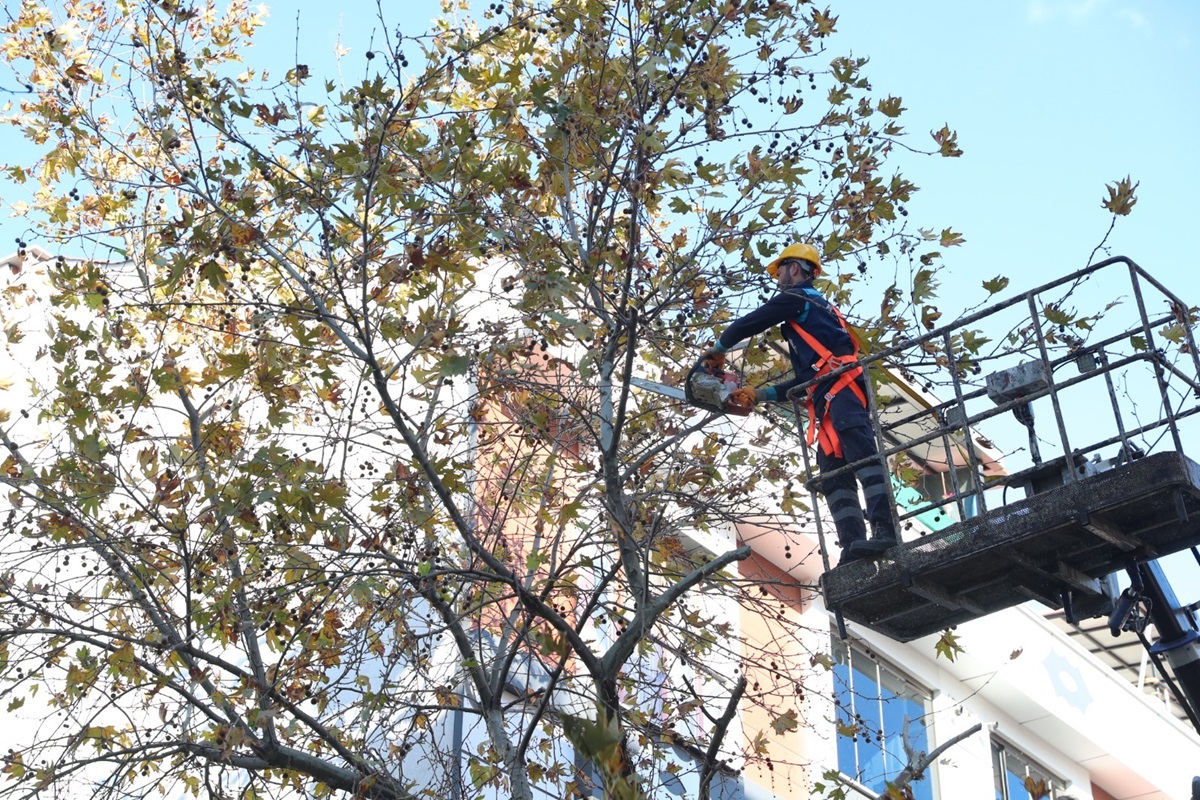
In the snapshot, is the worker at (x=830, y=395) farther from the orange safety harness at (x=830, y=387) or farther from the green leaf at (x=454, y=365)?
the green leaf at (x=454, y=365)

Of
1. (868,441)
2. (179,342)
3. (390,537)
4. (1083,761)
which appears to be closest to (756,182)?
(868,441)

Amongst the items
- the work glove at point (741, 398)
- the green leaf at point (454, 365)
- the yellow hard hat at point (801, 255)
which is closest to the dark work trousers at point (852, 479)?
the work glove at point (741, 398)

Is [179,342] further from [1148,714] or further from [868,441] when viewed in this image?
[1148,714]

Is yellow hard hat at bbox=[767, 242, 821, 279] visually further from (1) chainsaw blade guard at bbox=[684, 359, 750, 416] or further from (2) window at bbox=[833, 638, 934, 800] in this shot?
(2) window at bbox=[833, 638, 934, 800]

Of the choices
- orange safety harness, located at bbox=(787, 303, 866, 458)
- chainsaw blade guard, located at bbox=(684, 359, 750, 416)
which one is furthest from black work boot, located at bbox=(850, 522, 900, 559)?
chainsaw blade guard, located at bbox=(684, 359, 750, 416)

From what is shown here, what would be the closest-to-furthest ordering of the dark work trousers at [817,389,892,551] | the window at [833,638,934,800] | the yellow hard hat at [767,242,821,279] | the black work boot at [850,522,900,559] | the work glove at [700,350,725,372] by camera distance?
the black work boot at [850,522,900,559], the dark work trousers at [817,389,892,551], the work glove at [700,350,725,372], the yellow hard hat at [767,242,821,279], the window at [833,638,934,800]

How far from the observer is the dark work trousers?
8.66m

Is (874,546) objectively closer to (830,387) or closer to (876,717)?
(830,387)

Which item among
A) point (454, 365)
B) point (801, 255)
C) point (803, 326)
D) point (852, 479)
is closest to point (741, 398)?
point (803, 326)

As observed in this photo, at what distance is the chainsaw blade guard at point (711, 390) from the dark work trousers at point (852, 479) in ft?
1.89

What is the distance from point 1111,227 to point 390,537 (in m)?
4.66

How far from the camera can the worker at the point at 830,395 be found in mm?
8672

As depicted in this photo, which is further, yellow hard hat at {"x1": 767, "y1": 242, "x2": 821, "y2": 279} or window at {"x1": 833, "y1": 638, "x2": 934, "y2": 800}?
window at {"x1": 833, "y1": 638, "x2": 934, "y2": 800}

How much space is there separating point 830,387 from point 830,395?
8 centimetres
